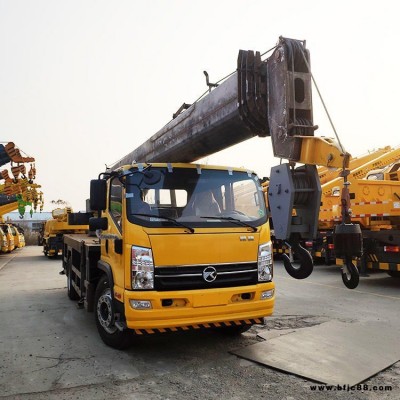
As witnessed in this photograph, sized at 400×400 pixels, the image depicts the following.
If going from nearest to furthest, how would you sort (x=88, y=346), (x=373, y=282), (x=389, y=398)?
(x=389, y=398) → (x=88, y=346) → (x=373, y=282)

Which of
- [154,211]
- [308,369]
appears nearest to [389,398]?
[308,369]

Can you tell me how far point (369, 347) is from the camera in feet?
15.3

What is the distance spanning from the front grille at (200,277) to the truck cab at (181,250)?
1 cm

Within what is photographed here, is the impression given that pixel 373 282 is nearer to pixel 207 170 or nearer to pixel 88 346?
pixel 207 170

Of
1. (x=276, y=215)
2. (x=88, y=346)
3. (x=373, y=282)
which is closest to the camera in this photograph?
(x=276, y=215)

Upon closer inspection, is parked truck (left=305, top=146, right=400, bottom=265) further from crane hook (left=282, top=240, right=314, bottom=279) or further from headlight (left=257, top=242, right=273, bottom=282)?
crane hook (left=282, top=240, right=314, bottom=279)

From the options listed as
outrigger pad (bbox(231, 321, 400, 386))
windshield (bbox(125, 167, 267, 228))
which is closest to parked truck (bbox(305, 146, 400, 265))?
outrigger pad (bbox(231, 321, 400, 386))

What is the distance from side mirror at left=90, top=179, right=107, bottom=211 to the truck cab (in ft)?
0.04

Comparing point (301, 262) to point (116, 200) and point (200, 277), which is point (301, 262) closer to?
point (200, 277)

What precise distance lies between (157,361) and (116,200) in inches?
73.6

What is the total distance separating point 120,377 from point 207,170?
98.1 inches

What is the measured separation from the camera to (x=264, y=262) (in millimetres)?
4680

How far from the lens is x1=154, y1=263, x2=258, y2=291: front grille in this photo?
4.21 meters

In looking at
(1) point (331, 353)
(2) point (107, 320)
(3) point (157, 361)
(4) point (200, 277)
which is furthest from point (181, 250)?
(1) point (331, 353)
